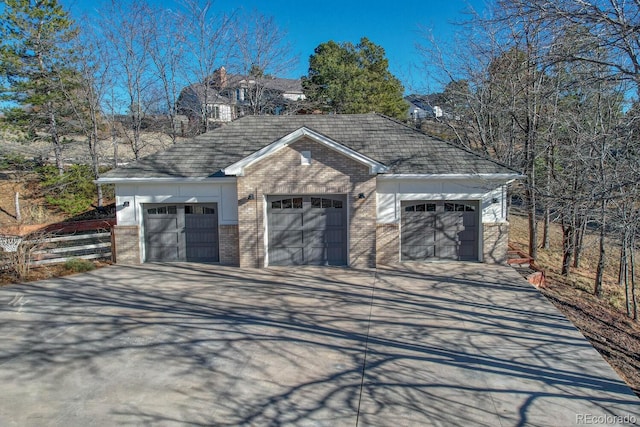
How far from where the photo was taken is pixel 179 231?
13898mm

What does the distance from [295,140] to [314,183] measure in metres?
1.35

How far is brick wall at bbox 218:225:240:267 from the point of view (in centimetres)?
1355

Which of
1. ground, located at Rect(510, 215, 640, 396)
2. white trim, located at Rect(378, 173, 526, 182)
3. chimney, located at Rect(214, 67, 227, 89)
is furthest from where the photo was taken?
chimney, located at Rect(214, 67, 227, 89)

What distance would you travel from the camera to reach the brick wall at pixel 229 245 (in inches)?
533

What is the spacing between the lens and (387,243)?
44.4 feet

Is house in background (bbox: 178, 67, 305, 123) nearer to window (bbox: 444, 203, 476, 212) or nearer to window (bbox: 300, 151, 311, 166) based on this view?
window (bbox: 300, 151, 311, 166)

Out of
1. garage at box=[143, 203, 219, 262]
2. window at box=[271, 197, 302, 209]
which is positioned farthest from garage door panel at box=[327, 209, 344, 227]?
garage at box=[143, 203, 219, 262]

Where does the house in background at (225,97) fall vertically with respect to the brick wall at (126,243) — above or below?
above

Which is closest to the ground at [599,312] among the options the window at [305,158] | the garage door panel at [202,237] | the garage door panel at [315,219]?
the garage door panel at [315,219]

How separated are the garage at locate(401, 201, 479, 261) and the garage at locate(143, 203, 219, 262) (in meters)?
6.07

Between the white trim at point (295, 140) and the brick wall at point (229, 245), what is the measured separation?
194cm

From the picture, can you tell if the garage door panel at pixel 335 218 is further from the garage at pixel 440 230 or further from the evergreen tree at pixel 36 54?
the evergreen tree at pixel 36 54

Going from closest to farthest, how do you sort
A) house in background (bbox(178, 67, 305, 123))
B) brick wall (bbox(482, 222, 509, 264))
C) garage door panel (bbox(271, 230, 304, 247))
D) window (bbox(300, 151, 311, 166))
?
window (bbox(300, 151, 311, 166)), garage door panel (bbox(271, 230, 304, 247)), brick wall (bbox(482, 222, 509, 264)), house in background (bbox(178, 67, 305, 123))

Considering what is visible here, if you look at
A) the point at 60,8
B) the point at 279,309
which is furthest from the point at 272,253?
the point at 60,8
